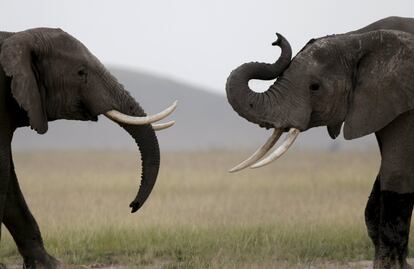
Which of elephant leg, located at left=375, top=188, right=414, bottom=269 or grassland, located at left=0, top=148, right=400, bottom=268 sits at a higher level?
elephant leg, located at left=375, top=188, right=414, bottom=269

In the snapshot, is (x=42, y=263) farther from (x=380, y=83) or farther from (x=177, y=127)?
(x=177, y=127)

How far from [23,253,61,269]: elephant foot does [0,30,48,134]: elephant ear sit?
1.56 m

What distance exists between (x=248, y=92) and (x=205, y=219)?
4.83m

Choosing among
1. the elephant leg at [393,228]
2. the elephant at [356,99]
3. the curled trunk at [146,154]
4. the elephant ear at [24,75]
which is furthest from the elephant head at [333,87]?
the elephant ear at [24,75]

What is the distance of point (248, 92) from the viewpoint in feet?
29.0

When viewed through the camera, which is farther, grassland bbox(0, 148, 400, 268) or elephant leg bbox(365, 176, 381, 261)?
grassland bbox(0, 148, 400, 268)

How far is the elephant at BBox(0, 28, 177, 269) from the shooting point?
8477 millimetres

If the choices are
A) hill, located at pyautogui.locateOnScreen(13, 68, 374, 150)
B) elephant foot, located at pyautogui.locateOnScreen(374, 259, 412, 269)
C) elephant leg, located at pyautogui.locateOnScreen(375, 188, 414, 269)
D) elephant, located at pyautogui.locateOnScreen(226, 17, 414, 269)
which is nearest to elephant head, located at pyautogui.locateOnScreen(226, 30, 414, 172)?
elephant, located at pyautogui.locateOnScreen(226, 17, 414, 269)

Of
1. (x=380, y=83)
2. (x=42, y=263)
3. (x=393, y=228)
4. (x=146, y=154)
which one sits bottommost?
(x=42, y=263)

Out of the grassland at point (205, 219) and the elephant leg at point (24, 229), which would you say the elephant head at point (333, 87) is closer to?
the grassland at point (205, 219)

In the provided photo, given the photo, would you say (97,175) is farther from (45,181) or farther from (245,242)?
(245,242)

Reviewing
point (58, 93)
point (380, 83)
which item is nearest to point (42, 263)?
point (58, 93)

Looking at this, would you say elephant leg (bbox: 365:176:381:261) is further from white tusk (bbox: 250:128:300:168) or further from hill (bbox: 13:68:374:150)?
hill (bbox: 13:68:374:150)

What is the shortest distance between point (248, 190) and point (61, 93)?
11.2m
